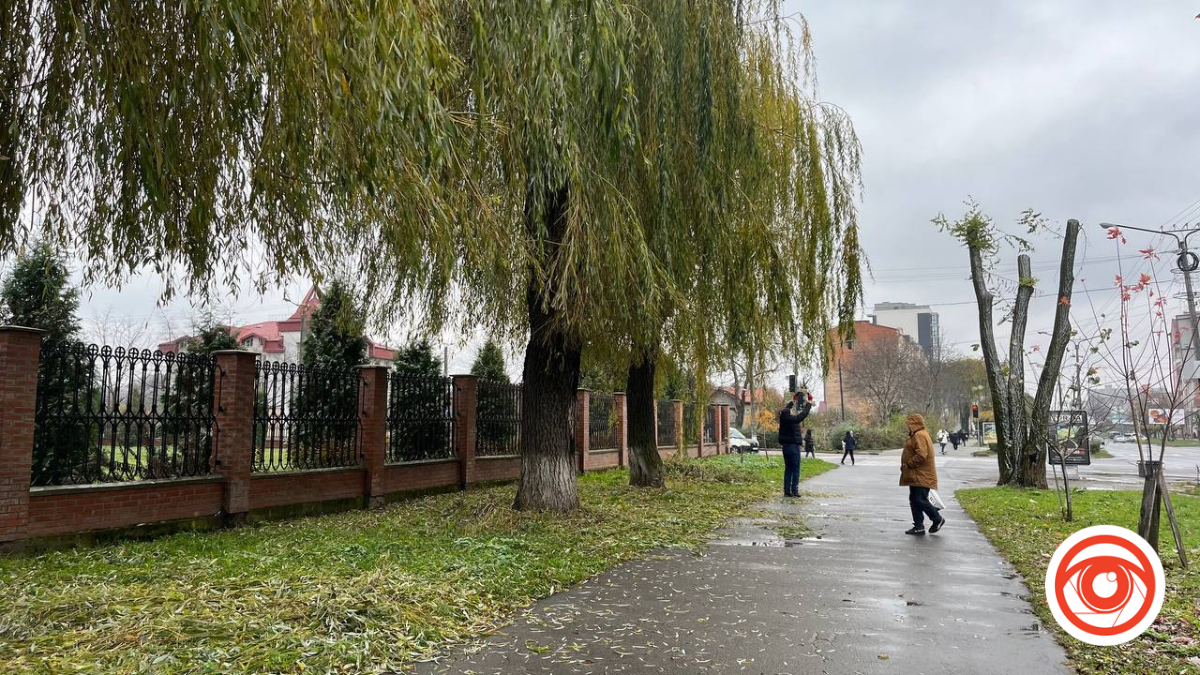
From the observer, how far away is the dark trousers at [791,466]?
14555mm

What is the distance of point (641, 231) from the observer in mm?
8773

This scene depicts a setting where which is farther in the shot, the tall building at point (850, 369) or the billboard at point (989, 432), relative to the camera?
the tall building at point (850, 369)

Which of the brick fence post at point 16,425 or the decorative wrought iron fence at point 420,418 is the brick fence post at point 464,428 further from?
the brick fence post at point 16,425

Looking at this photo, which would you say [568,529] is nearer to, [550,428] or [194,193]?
[550,428]

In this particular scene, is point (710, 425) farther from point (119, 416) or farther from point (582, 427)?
point (119, 416)

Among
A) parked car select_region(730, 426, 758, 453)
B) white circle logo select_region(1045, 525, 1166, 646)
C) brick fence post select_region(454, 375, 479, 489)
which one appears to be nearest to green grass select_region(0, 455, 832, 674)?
white circle logo select_region(1045, 525, 1166, 646)

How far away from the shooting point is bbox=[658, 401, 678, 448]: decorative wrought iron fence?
25.8m

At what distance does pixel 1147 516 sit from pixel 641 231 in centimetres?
543

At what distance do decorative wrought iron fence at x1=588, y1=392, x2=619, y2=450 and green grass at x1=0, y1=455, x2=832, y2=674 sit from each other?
30.3ft

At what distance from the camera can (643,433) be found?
49.0ft

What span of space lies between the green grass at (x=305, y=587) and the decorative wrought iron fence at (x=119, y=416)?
0.87 metres

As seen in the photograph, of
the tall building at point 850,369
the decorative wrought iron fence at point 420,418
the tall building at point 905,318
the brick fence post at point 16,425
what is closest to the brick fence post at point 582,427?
the decorative wrought iron fence at point 420,418

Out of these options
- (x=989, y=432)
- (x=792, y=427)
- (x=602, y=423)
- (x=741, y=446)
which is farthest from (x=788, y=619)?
(x=989, y=432)

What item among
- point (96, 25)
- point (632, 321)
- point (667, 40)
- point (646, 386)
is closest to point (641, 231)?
point (632, 321)
